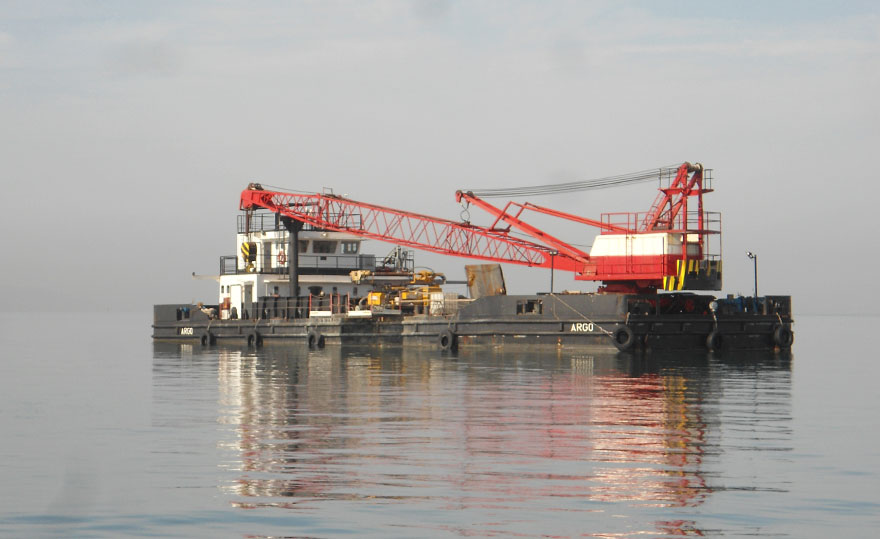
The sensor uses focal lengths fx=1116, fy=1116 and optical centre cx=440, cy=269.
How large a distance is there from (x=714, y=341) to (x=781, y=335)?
13.7ft

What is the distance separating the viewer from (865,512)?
1416 cm

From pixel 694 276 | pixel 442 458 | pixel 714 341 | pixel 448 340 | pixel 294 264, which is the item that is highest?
pixel 294 264

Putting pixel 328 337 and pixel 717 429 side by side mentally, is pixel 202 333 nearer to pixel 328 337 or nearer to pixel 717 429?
pixel 328 337

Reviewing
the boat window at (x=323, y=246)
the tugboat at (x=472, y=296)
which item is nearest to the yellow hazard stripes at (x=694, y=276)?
the tugboat at (x=472, y=296)

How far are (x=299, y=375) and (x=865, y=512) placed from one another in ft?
81.9

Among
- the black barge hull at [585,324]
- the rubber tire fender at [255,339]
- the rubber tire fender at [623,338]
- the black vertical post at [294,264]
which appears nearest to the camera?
the rubber tire fender at [623,338]

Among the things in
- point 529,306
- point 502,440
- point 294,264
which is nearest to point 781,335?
point 529,306

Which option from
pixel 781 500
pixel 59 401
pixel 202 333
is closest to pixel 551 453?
pixel 781 500

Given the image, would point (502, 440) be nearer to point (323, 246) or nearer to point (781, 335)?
point (781, 335)

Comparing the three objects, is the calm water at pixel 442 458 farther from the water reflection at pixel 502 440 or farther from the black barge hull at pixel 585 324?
the black barge hull at pixel 585 324

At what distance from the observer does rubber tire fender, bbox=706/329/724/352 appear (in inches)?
1825

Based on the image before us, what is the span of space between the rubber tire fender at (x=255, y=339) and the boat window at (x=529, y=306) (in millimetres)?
16734

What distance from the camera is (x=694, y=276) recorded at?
1900 inches

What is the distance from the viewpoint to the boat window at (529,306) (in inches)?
1868
